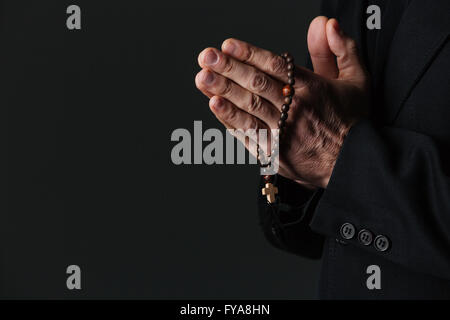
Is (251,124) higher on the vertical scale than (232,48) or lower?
lower

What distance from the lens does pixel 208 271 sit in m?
2.48

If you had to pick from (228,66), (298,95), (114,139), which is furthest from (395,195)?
(114,139)

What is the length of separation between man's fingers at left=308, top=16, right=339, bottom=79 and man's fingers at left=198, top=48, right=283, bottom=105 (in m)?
A: 0.13

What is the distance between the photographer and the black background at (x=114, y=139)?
2324mm

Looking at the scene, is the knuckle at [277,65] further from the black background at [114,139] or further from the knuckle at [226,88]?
the black background at [114,139]

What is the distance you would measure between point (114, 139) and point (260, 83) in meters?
1.65

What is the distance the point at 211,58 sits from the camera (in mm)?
784

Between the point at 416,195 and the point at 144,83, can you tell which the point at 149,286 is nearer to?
the point at 144,83

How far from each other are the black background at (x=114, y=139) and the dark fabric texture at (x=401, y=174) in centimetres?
152

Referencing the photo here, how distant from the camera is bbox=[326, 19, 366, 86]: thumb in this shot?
0.86 meters

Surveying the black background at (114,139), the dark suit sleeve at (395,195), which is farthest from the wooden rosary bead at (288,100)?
the black background at (114,139)

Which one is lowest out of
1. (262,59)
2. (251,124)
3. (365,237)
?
(365,237)

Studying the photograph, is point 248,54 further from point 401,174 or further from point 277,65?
point 401,174
